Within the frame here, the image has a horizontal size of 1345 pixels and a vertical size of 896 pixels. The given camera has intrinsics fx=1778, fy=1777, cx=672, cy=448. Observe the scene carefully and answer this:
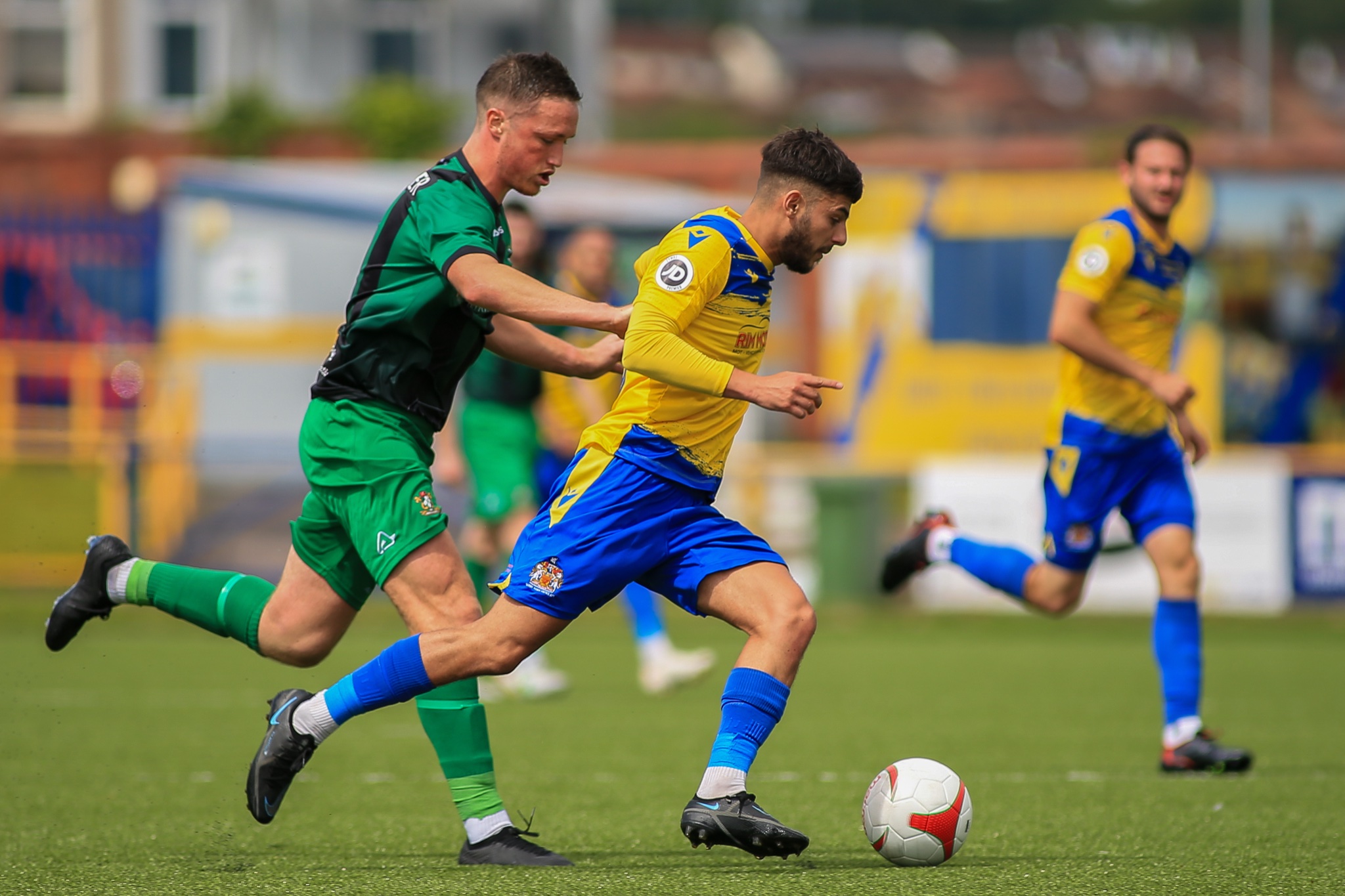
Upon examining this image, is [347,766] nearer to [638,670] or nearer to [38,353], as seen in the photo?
[638,670]

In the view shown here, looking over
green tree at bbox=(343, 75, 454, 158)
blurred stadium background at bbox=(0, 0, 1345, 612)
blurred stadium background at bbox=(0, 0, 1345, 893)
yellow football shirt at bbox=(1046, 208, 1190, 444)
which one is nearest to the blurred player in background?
blurred stadium background at bbox=(0, 0, 1345, 893)

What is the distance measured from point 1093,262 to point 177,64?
30.4m

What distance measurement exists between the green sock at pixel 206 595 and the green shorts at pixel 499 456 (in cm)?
413

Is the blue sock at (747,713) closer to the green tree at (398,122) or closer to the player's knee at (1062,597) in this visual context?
the player's knee at (1062,597)

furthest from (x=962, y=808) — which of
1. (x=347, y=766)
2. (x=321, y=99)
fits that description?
(x=321, y=99)

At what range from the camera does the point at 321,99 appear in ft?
119

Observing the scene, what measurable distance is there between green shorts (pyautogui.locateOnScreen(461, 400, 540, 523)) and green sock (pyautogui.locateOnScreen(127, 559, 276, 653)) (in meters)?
4.13

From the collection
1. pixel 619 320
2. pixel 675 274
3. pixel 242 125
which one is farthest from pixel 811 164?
pixel 242 125

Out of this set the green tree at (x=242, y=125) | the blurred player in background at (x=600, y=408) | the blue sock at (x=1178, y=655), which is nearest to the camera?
the blue sock at (x=1178, y=655)

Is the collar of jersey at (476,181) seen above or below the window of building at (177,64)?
below

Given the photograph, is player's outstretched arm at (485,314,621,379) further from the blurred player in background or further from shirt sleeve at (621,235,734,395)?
the blurred player in background

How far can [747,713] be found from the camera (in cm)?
492

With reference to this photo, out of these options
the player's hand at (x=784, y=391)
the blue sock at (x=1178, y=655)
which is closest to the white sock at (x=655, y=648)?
the blue sock at (x=1178, y=655)

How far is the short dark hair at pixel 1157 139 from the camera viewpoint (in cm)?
711
